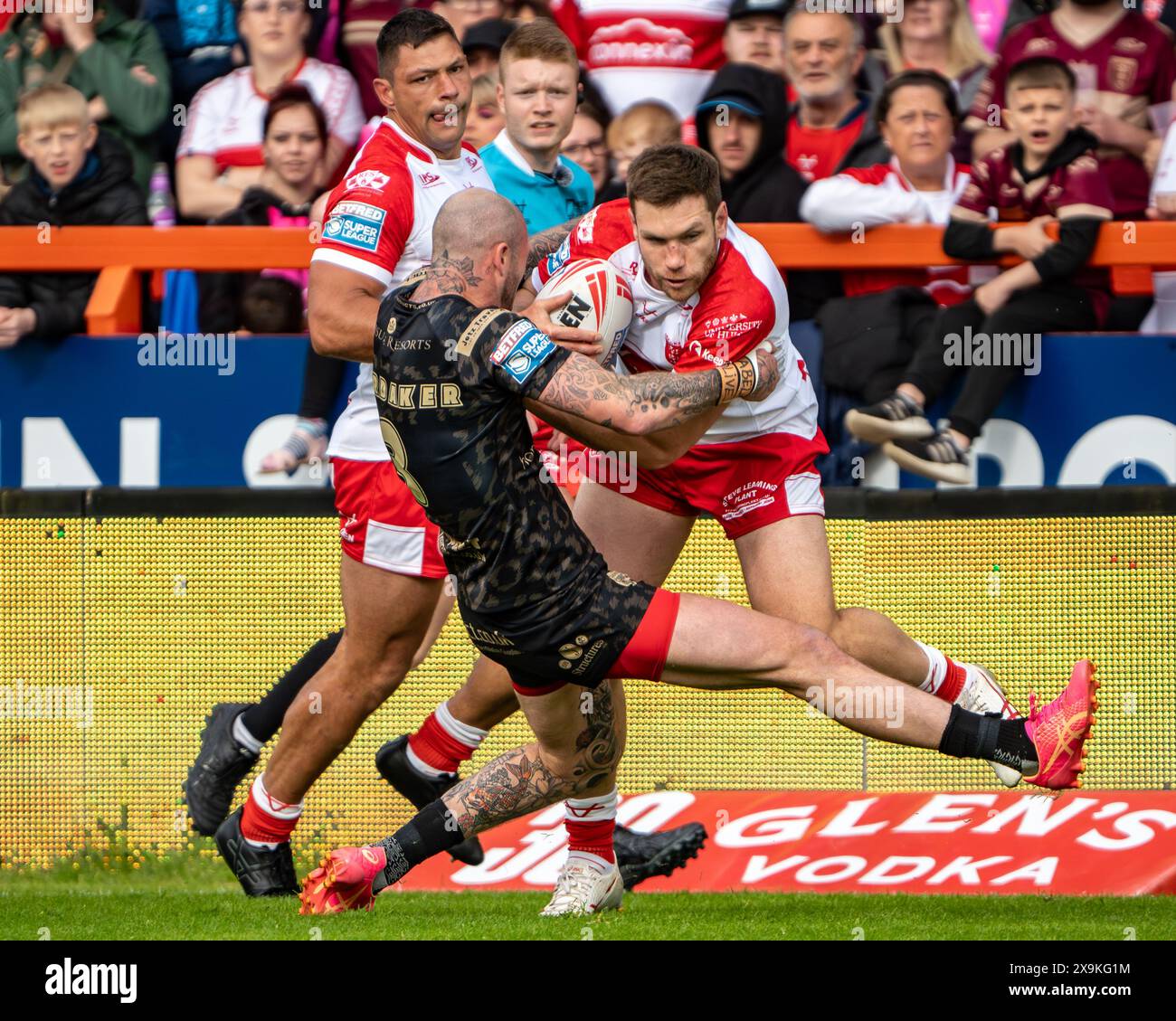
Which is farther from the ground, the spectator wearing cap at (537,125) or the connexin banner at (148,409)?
the spectator wearing cap at (537,125)

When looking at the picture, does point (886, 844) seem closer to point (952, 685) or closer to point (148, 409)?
point (952, 685)

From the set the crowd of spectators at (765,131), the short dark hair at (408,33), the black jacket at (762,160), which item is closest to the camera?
the short dark hair at (408,33)

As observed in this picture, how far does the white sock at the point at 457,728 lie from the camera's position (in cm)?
680

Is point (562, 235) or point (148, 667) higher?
point (562, 235)

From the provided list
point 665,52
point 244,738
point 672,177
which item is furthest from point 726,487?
point 665,52

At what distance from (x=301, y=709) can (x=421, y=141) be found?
2.05 m

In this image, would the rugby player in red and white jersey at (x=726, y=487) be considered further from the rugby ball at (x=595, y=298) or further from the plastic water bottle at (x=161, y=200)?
the plastic water bottle at (x=161, y=200)

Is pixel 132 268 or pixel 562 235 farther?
pixel 132 268

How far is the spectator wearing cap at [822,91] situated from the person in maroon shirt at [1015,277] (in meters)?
0.66

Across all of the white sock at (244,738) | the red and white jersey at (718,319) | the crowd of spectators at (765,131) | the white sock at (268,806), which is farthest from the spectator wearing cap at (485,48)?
the white sock at (268,806)

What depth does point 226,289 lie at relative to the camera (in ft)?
28.5

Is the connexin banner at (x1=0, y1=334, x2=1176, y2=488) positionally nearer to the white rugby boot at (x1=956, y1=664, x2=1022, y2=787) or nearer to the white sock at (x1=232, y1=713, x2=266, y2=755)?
the white sock at (x1=232, y1=713, x2=266, y2=755)
